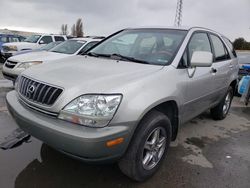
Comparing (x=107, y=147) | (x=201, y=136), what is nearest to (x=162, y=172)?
(x=107, y=147)

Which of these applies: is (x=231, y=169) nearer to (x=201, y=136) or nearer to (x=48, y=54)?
(x=201, y=136)

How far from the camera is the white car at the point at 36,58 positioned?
634 centimetres

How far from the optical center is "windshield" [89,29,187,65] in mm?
3103

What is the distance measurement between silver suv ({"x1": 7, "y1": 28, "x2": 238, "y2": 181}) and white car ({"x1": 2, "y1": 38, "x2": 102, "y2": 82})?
3.27m

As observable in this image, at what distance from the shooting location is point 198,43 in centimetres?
367

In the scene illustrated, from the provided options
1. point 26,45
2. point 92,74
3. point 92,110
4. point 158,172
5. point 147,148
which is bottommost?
point 158,172

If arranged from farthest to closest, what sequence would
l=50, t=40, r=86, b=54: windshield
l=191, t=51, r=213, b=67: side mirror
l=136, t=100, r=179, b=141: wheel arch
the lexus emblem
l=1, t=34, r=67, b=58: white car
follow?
1. l=1, t=34, r=67, b=58: white car
2. l=50, t=40, r=86, b=54: windshield
3. l=191, t=51, r=213, b=67: side mirror
4. l=136, t=100, r=179, b=141: wheel arch
5. the lexus emblem

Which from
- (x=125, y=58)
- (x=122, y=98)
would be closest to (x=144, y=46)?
(x=125, y=58)

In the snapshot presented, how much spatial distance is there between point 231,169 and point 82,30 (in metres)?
53.0

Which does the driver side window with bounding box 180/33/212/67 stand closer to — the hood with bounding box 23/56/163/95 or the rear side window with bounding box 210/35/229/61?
the rear side window with bounding box 210/35/229/61

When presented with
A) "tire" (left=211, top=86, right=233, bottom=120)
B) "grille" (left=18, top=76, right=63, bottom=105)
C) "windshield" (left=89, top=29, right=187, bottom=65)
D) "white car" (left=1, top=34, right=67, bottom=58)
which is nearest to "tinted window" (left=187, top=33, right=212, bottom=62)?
"windshield" (left=89, top=29, right=187, bottom=65)

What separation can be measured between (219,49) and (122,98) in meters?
2.93

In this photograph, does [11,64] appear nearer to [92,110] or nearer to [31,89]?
[31,89]

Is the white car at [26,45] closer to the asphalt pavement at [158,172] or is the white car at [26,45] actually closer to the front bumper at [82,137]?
the asphalt pavement at [158,172]
